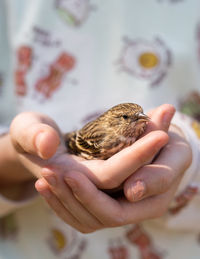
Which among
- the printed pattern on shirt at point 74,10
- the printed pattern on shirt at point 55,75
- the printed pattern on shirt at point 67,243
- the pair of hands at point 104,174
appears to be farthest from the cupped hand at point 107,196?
the printed pattern on shirt at point 74,10

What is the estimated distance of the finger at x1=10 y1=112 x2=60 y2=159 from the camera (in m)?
0.86

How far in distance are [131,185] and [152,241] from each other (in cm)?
73

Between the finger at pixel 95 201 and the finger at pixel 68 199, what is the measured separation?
22 millimetres

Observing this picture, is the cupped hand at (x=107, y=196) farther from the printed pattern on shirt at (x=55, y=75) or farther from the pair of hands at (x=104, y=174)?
the printed pattern on shirt at (x=55, y=75)

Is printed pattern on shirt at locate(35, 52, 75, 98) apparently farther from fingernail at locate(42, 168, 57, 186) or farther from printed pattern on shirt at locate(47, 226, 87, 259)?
fingernail at locate(42, 168, 57, 186)

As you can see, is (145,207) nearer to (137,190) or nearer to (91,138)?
(137,190)

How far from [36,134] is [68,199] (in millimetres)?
219

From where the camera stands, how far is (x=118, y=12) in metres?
1.73

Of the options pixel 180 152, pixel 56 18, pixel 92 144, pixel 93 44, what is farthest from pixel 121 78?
pixel 180 152

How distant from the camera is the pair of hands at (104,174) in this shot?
3.01 ft

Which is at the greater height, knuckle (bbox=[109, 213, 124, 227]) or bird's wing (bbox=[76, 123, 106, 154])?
bird's wing (bbox=[76, 123, 106, 154])

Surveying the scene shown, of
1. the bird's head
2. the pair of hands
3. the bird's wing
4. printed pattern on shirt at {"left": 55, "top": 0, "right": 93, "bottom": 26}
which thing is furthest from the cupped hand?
printed pattern on shirt at {"left": 55, "top": 0, "right": 93, "bottom": 26}

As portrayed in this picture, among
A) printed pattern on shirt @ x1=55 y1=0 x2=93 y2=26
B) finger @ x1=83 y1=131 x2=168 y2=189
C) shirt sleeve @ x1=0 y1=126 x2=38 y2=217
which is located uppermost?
printed pattern on shirt @ x1=55 y1=0 x2=93 y2=26

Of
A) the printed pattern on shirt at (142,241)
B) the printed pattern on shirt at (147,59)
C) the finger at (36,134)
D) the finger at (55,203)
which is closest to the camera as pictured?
the finger at (36,134)
